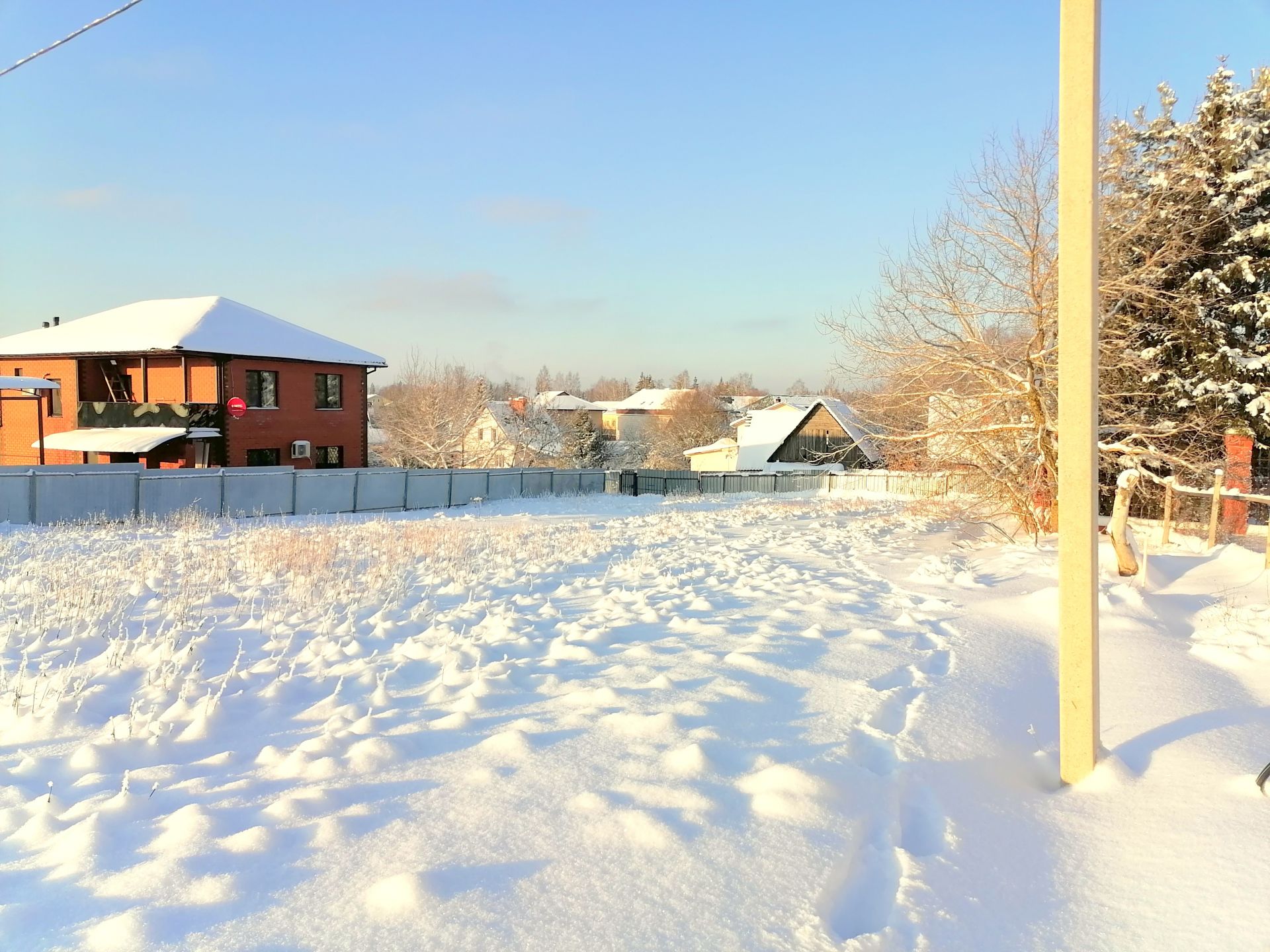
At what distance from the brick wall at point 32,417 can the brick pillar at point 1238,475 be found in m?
35.7

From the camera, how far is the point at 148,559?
33.0 ft

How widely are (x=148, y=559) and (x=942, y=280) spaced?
13836 mm

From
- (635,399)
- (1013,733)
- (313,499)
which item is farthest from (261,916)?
(635,399)

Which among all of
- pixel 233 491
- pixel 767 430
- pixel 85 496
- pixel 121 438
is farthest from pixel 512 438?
pixel 85 496

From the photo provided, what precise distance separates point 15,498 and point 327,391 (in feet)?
58.2

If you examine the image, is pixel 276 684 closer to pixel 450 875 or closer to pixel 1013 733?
pixel 450 875

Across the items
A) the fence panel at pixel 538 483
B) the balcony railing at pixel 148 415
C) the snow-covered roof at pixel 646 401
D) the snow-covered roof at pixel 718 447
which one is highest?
the snow-covered roof at pixel 646 401

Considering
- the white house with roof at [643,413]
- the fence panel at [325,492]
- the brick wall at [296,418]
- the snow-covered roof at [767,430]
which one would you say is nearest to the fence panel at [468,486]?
the fence panel at [325,492]

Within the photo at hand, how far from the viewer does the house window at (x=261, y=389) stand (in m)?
30.8

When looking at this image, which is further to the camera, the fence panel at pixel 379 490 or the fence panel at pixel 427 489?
the fence panel at pixel 427 489

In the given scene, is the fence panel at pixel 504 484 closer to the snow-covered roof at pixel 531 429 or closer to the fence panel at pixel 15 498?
the fence panel at pixel 15 498

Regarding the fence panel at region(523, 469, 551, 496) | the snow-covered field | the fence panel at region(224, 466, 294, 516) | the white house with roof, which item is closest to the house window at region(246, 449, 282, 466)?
the fence panel at region(224, 466, 294, 516)

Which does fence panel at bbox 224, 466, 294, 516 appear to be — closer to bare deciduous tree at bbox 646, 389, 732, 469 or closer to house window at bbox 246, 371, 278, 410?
house window at bbox 246, 371, 278, 410

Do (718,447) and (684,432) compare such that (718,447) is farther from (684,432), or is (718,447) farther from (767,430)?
(684,432)
